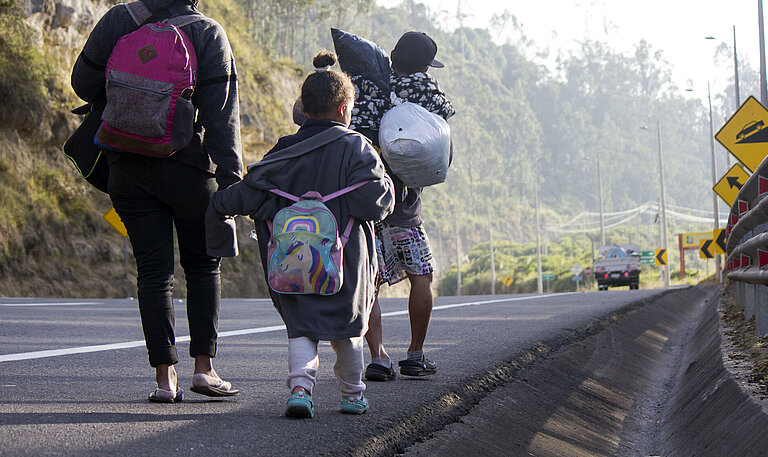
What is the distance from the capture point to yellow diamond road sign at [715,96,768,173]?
15742 mm

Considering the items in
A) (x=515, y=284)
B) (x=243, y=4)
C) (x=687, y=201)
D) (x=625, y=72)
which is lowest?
(x=515, y=284)

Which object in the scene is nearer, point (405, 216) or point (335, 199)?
point (335, 199)

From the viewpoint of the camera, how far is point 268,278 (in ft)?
12.2

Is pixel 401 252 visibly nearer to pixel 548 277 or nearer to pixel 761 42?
pixel 761 42

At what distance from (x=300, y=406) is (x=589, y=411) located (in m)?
2.88

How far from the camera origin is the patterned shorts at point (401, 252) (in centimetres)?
495

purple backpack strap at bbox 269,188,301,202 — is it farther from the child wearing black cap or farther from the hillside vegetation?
the hillside vegetation

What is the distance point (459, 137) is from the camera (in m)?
129

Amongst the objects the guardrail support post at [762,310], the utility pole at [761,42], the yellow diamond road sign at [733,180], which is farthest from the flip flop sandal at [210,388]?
the utility pole at [761,42]

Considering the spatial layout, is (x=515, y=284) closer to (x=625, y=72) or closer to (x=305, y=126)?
(x=305, y=126)

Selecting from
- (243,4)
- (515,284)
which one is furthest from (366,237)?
(515,284)

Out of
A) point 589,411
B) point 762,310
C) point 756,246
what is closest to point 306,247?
point 589,411

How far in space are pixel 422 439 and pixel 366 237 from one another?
2.92ft

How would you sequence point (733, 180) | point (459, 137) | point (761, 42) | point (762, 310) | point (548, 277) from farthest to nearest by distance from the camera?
point (459, 137)
point (548, 277)
point (761, 42)
point (733, 180)
point (762, 310)
